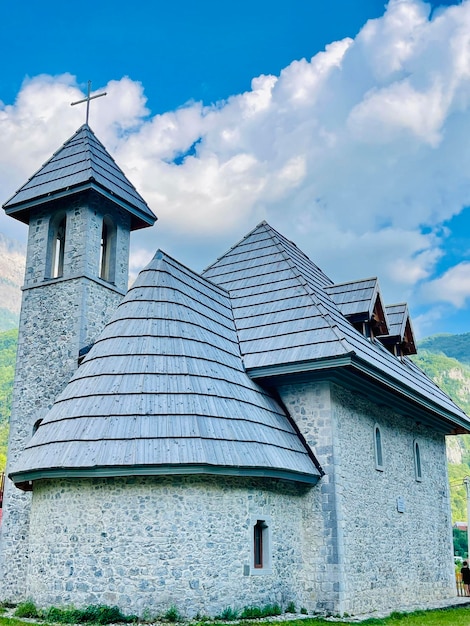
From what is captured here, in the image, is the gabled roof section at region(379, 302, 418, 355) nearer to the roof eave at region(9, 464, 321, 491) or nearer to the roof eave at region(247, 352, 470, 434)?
the roof eave at region(247, 352, 470, 434)

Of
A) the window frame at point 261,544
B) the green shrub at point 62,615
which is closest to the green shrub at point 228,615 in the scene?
the window frame at point 261,544

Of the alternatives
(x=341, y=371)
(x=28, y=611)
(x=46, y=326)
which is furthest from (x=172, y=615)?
(x=46, y=326)

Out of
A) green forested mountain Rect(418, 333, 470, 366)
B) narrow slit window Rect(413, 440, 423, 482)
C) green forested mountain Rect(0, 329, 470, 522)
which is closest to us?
narrow slit window Rect(413, 440, 423, 482)

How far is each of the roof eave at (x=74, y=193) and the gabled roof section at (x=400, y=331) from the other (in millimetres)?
7494

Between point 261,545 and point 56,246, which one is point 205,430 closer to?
point 261,545

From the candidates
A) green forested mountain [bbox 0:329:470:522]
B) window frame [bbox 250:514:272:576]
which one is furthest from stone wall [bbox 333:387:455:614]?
green forested mountain [bbox 0:329:470:522]

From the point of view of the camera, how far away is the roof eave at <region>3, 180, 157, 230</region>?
17172 millimetres

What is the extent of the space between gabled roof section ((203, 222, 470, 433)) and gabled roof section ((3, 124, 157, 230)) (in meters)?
2.89

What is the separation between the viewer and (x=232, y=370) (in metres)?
14.0

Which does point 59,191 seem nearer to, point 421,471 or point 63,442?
point 63,442

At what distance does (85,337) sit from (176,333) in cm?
356

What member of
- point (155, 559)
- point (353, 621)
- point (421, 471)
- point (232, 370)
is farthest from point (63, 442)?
point (421, 471)

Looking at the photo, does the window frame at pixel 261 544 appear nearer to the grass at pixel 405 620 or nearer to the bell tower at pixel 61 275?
the grass at pixel 405 620

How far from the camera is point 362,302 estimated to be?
1756cm
